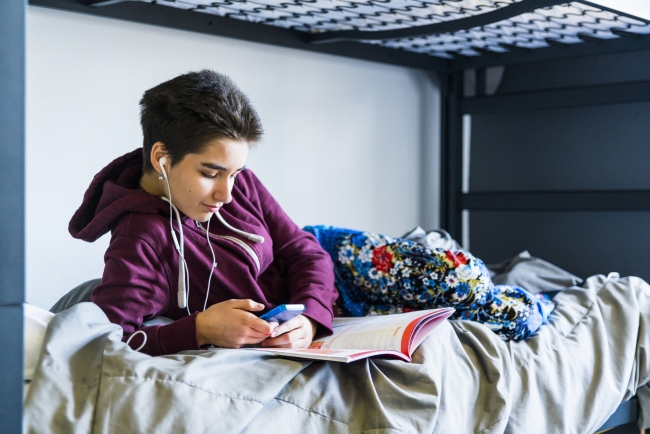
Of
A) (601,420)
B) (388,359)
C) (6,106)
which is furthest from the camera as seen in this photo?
(601,420)

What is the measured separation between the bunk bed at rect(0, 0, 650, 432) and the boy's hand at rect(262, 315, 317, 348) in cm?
67

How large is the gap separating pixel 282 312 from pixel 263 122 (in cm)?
99

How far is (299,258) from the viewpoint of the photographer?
132 cm

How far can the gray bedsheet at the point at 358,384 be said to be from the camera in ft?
2.58

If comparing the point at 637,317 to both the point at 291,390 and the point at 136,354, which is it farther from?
the point at 136,354

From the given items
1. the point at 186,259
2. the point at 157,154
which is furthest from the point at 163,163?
the point at 186,259

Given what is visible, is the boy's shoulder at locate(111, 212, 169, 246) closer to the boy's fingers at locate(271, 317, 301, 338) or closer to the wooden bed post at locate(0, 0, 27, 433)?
the boy's fingers at locate(271, 317, 301, 338)

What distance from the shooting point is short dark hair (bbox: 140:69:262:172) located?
107 cm

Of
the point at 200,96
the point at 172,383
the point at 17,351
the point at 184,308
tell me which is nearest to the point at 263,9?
the point at 200,96

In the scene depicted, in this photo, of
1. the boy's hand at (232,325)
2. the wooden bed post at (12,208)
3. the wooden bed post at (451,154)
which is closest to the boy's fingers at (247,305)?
the boy's hand at (232,325)

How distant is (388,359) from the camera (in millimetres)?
1028

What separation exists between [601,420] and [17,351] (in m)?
1.03

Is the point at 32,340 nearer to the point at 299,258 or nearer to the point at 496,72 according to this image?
the point at 299,258

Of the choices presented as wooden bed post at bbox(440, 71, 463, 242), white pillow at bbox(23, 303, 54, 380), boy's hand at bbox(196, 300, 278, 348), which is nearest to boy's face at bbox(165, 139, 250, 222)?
boy's hand at bbox(196, 300, 278, 348)
